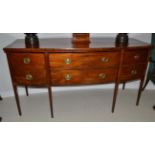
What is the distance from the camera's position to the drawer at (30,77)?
149 cm

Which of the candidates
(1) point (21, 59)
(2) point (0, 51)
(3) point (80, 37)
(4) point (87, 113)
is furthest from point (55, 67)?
(2) point (0, 51)

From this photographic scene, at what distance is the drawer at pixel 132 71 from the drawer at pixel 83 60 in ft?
0.53

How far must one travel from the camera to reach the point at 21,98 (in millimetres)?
2117

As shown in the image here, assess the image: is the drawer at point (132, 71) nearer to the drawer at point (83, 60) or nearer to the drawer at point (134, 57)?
the drawer at point (134, 57)

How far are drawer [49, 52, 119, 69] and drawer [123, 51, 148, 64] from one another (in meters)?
0.10

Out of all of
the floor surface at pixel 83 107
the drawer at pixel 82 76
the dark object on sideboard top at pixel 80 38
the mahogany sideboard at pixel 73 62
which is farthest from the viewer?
the floor surface at pixel 83 107

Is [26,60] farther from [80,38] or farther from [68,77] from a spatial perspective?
[80,38]

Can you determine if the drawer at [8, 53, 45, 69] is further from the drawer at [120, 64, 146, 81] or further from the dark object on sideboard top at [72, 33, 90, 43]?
the drawer at [120, 64, 146, 81]

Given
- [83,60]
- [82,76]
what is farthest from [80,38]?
[82,76]

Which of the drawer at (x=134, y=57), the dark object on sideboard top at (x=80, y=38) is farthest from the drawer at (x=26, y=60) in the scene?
the drawer at (x=134, y=57)
